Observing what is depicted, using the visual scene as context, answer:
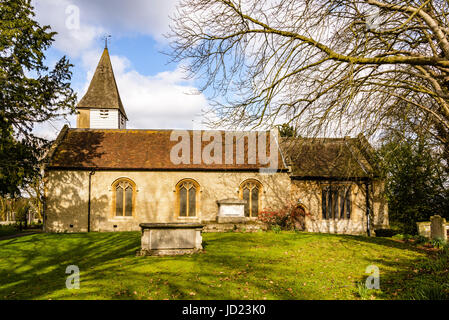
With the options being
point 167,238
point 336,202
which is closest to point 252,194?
point 336,202

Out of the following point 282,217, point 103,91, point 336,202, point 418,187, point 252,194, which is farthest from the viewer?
point 103,91

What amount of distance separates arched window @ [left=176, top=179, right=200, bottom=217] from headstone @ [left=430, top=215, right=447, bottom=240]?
534 inches

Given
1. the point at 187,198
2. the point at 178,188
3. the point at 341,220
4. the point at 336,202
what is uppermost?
the point at 178,188

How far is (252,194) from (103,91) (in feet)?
70.8

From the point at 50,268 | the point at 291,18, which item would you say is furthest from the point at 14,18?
the point at 291,18

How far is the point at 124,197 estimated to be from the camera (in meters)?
19.8

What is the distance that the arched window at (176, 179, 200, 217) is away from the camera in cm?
2003

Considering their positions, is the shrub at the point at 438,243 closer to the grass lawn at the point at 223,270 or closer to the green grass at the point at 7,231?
the grass lawn at the point at 223,270

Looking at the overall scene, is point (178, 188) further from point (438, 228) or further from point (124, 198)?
point (438, 228)

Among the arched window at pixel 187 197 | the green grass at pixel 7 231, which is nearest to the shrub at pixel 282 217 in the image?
the arched window at pixel 187 197

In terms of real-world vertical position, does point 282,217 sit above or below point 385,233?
above

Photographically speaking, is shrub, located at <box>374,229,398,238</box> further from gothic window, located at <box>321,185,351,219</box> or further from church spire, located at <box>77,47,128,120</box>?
church spire, located at <box>77,47,128,120</box>

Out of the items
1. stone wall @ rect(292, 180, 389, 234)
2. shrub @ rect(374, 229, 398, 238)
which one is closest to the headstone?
shrub @ rect(374, 229, 398, 238)

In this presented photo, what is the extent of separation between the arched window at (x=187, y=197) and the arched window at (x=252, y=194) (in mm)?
3282
